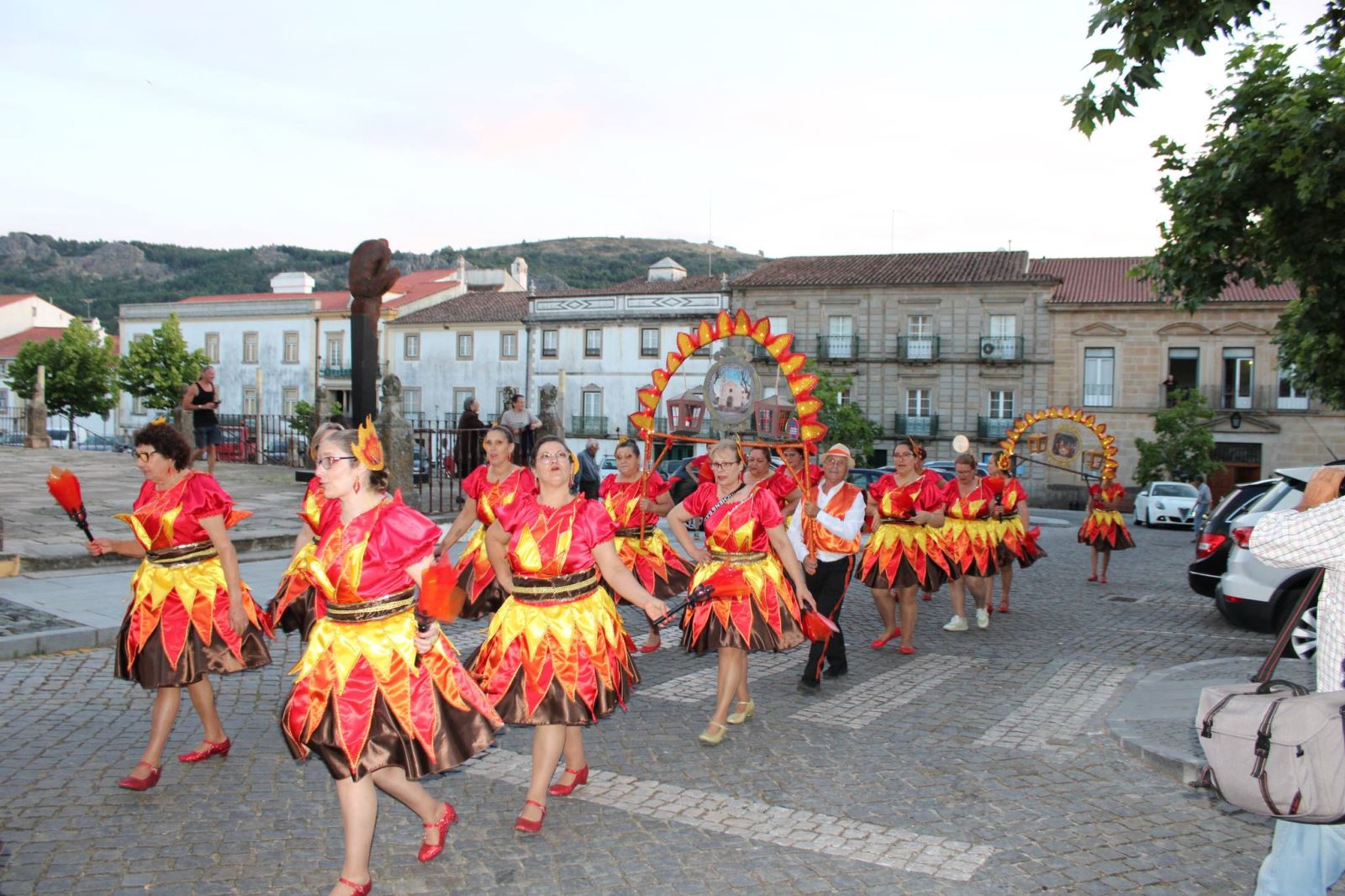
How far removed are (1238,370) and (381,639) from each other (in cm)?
4349

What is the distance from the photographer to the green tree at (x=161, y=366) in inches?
1989

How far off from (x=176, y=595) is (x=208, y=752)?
956mm

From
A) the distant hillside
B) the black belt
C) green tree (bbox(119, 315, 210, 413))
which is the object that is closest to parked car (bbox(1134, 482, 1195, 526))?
the black belt

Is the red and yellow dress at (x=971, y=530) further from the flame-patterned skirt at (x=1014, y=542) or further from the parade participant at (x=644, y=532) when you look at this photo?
the parade participant at (x=644, y=532)

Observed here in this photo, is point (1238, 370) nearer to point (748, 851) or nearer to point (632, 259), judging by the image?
point (748, 851)

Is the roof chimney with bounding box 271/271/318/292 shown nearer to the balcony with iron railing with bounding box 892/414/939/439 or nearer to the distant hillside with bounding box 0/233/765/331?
the balcony with iron railing with bounding box 892/414/939/439

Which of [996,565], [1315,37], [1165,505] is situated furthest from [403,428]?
[1165,505]

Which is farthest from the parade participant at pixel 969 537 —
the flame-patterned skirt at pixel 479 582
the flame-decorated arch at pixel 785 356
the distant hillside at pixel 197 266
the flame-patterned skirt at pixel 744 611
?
the distant hillside at pixel 197 266

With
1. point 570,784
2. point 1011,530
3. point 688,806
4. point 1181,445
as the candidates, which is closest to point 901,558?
point 1011,530

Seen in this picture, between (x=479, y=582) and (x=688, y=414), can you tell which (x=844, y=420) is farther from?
(x=479, y=582)

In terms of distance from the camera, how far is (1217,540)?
10.9m

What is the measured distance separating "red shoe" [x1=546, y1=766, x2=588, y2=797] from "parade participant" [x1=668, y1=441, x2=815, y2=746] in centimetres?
104

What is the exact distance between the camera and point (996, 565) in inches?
429

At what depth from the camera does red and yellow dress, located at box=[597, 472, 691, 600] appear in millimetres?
9281
